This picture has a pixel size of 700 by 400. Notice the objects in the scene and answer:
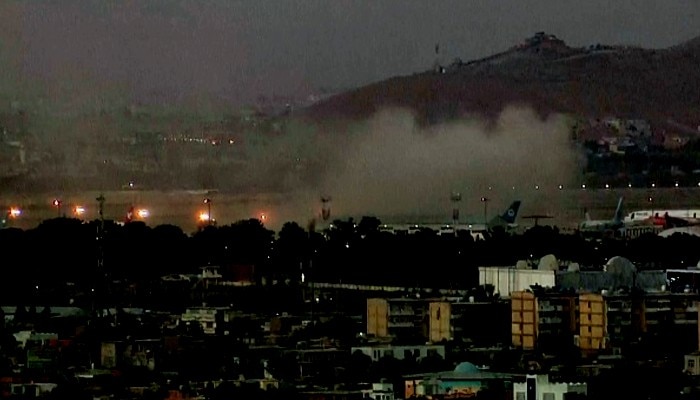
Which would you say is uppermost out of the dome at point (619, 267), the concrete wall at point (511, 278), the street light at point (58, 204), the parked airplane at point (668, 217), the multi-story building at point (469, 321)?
the street light at point (58, 204)

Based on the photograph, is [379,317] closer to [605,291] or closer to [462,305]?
[462,305]

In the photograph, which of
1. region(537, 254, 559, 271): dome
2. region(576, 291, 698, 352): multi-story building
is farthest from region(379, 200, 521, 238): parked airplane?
region(576, 291, 698, 352): multi-story building

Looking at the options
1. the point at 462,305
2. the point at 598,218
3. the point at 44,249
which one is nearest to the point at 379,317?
the point at 462,305

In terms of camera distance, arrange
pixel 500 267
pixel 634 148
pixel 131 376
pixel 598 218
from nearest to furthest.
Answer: pixel 131 376, pixel 500 267, pixel 598 218, pixel 634 148

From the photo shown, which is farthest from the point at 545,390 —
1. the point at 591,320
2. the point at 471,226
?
the point at 471,226

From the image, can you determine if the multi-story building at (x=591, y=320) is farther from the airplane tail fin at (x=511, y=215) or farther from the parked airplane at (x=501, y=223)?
the airplane tail fin at (x=511, y=215)

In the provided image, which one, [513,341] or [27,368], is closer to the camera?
[27,368]

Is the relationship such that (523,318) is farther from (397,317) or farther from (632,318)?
(397,317)

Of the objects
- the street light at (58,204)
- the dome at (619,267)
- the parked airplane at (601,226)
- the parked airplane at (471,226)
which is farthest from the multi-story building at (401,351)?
the street light at (58,204)
